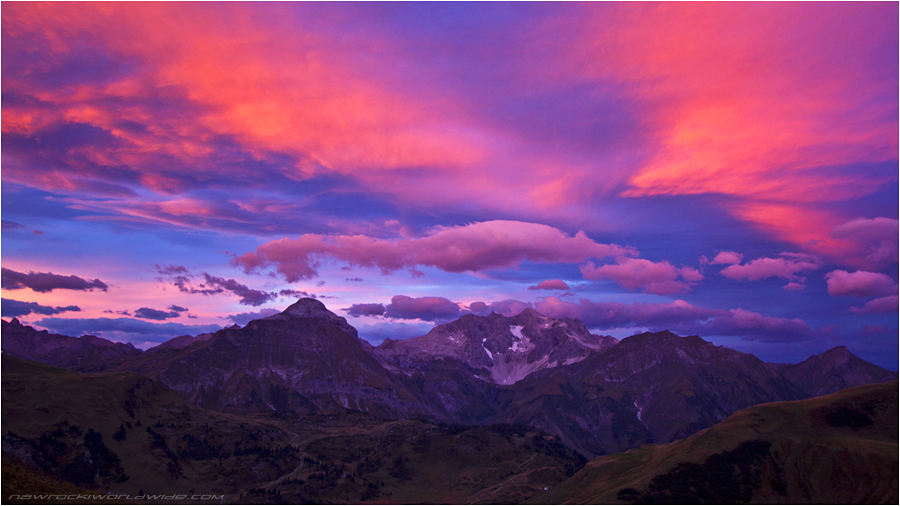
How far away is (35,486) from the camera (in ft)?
238

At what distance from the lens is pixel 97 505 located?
72125mm

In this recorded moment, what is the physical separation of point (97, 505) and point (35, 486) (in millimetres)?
9199
